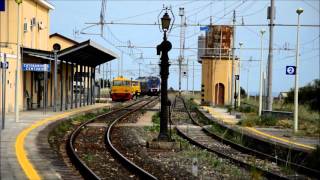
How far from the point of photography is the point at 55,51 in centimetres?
3131

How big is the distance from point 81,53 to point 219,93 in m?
26.5

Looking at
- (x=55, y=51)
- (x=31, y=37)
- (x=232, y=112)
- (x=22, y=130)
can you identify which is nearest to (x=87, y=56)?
(x=31, y=37)

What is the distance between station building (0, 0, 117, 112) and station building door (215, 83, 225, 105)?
51.0 feet

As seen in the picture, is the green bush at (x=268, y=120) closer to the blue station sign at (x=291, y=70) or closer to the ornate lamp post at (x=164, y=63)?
the blue station sign at (x=291, y=70)

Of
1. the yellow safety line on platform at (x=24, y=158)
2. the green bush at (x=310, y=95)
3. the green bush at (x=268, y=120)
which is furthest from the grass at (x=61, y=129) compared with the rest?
the green bush at (x=310, y=95)

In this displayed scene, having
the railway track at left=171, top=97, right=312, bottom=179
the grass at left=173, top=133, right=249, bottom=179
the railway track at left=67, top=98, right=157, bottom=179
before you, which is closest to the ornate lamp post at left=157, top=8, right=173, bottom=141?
the grass at left=173, top=133, right=249, bottom=179

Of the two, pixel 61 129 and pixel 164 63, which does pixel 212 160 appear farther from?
pixel 61 129

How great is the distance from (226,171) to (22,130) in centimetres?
946

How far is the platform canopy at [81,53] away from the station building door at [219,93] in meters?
17.8

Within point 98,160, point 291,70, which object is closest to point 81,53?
point 291,70

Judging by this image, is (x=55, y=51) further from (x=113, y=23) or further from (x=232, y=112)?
(x=232, y=112)

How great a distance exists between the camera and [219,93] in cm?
5934

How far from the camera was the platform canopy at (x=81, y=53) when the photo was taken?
31.8 m

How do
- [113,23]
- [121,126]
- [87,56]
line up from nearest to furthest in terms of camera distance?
[121,126]
[113,23]
[87,56]
